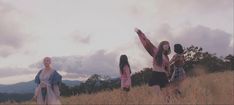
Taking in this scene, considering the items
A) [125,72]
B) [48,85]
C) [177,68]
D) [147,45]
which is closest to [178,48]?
[177,68]

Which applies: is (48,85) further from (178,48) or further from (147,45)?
(178,48)

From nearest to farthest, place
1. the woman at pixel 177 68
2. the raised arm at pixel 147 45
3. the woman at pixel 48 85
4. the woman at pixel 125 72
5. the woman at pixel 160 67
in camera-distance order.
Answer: the woman at pixel 160 67
the woman at pixel 177 68
the raised arm at pixel 147 45
the woman at pixel 48 85
the woman at pixel 125 72

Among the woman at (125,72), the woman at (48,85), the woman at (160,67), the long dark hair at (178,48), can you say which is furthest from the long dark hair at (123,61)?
the long dark hair at (178,48)

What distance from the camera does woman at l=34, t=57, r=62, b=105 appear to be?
41.9 feet

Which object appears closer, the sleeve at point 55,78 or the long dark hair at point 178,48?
the long dark hair at point 178,48

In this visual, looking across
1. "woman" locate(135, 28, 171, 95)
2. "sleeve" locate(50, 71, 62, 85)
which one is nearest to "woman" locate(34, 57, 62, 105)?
"sleeve" locate(50, 71, 62, 85)

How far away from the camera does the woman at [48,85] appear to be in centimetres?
1278

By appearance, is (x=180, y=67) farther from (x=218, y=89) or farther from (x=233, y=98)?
(x=218, y=89)

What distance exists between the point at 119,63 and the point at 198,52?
142 ft

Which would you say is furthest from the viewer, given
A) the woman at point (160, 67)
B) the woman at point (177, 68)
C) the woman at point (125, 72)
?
the woman at point (125, 72)

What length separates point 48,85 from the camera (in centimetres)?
1281

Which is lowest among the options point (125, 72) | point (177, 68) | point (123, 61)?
point (177, 68)

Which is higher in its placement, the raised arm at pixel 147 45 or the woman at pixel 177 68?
the raised arm at pixel 147 45

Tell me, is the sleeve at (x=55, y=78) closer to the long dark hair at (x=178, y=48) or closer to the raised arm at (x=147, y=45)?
the raised arm at (x=147, y=45)
